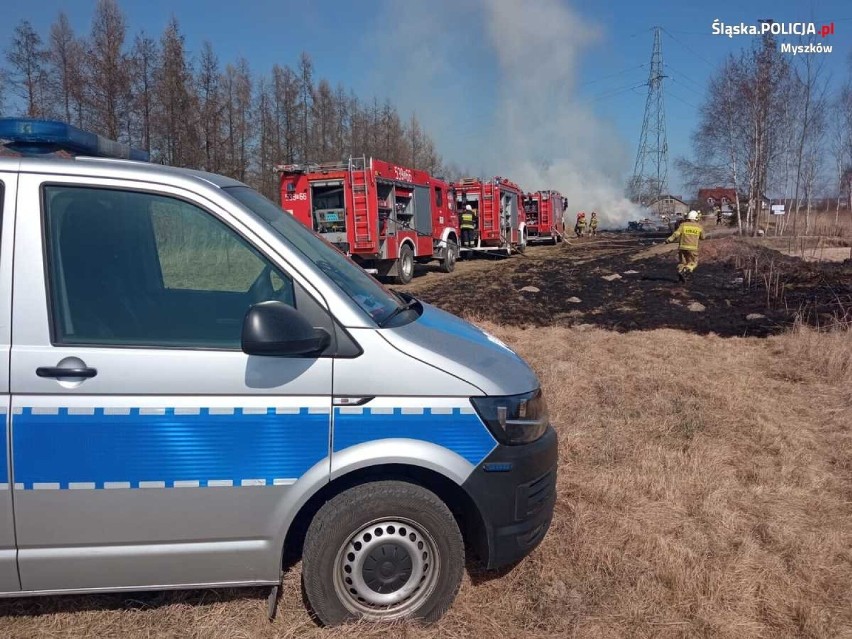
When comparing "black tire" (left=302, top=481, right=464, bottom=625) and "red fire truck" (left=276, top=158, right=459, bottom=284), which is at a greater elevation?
"red fire truck" (left=276, top=158, right=459, bottom=284)

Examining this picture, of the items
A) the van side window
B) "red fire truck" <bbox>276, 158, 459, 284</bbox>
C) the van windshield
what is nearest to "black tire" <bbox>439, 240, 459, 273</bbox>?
"red fire truck" <bbox>276, 158, 459, 284</bbox>

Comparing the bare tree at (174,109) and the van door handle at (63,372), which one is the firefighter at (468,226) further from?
the van door handle at (63,372)

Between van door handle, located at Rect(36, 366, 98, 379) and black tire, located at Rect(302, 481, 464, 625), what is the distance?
1069 mm

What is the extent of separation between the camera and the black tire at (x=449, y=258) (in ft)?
68.2

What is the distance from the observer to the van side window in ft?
8.27

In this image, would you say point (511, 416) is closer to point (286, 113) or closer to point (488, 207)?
point (488, 207)

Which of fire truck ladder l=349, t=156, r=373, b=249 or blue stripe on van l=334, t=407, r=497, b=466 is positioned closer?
blue stripe on van l=334, t=407, r=497, b=466

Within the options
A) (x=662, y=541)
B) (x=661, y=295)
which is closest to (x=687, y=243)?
(x=661, y=295)

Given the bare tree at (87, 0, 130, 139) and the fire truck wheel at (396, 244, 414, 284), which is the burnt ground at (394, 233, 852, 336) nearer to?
the fire truck wheel at (396, 244, 414, 284)

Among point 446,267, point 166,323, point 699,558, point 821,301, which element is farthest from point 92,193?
point 446,267

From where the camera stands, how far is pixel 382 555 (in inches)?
106

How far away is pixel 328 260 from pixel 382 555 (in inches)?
54.3

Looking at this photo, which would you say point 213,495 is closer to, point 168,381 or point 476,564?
point 168,381

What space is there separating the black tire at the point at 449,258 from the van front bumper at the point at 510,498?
59.0ft
